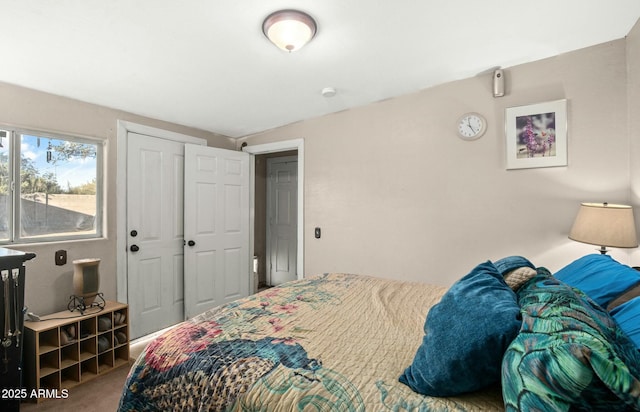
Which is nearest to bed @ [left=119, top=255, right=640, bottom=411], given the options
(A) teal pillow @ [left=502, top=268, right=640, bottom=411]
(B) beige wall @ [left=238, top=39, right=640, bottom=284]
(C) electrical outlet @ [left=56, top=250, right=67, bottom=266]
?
(A) teal pillow @ [left=502, top=268, right=640, bottom=411]

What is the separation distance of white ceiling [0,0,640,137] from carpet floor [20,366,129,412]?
2.16m

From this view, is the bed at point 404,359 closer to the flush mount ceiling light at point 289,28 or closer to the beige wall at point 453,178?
the beige wall at point 453,178

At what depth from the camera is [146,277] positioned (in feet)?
9.79

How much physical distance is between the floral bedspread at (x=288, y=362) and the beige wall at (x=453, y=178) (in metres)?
1.24

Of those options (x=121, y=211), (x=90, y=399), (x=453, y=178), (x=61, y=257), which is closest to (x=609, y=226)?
(x=453, y=178)

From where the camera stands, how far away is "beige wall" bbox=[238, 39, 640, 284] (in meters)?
2.17

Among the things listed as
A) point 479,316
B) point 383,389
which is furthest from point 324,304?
point 479,316

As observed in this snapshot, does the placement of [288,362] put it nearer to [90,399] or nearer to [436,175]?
[90,399]

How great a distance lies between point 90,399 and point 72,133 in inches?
77.8

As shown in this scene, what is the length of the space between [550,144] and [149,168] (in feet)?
11.4

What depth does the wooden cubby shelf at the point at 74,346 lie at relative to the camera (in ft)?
6.64

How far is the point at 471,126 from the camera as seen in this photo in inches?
102

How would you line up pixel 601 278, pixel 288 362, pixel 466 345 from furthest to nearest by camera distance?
pixel 601 278, pixel 288 362, pixel 466 345

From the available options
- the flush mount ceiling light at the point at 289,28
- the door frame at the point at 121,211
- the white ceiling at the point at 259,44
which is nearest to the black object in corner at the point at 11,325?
the door frame at the point at 121,211
